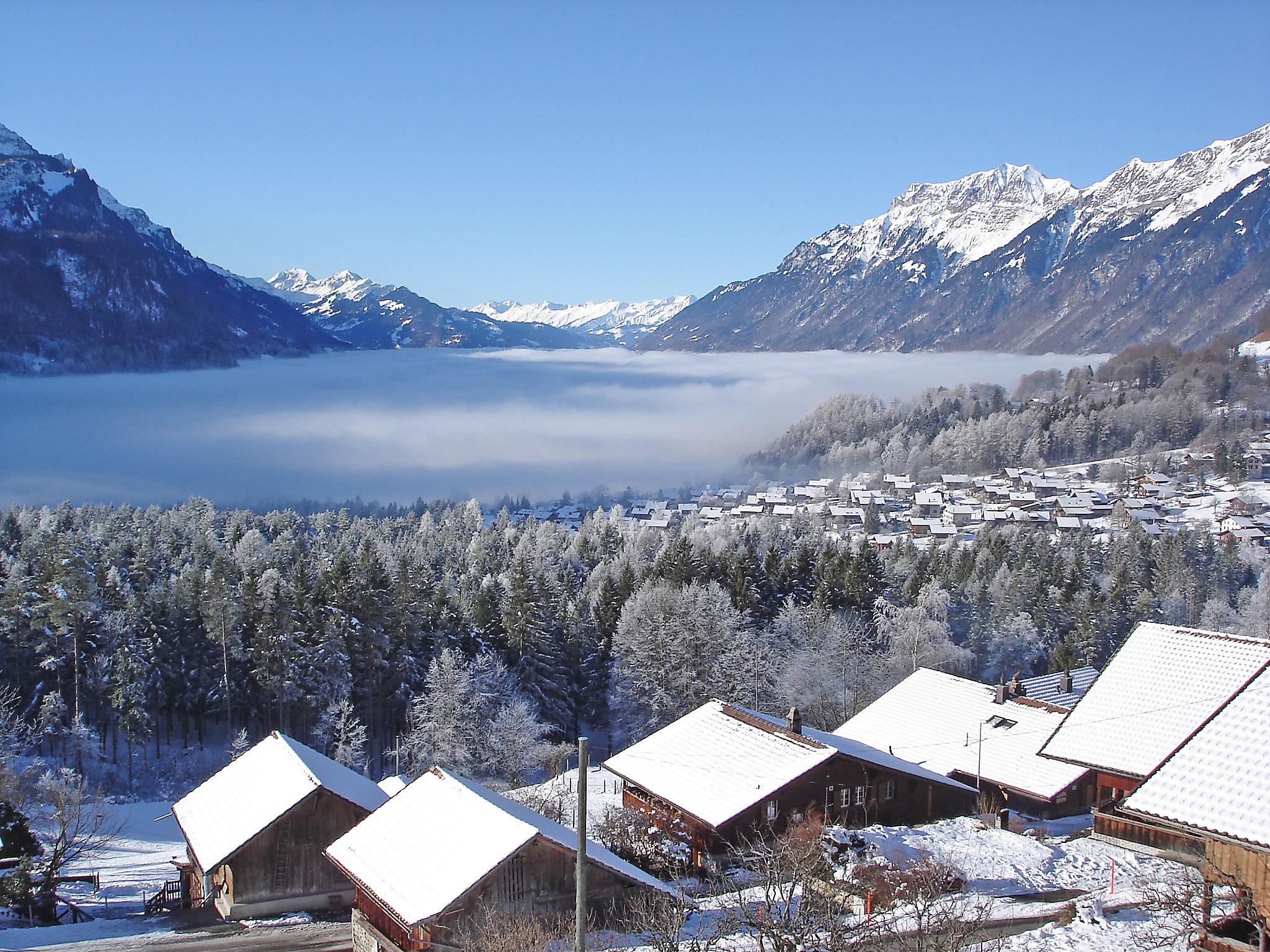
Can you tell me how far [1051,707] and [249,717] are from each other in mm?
46625

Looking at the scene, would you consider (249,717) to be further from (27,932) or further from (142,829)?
(27,932)

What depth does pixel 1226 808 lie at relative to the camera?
1288 cm

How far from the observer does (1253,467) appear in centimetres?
16962

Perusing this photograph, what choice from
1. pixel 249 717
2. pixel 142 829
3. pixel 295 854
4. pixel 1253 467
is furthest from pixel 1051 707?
pixel 1253 467

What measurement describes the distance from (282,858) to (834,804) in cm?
1642

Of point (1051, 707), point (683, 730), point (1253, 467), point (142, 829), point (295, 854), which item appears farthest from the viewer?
point (1253, 467)

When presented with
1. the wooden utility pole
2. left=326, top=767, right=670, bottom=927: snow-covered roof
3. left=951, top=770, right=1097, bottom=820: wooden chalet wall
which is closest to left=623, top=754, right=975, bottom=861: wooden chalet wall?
left=951, top=770, right=1097, bottom=820: wooden chalet wall

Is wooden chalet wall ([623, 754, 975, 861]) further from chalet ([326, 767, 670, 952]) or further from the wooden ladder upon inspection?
the wooden ladder

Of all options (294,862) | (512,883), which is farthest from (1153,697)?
(294,862)

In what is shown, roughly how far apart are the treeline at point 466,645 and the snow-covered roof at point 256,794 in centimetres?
1894

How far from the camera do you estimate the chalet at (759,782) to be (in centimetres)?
2744

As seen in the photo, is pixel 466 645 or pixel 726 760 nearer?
pixel 726 760

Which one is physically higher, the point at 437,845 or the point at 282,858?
the point at 437,845

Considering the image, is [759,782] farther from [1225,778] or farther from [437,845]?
[1225,778]
